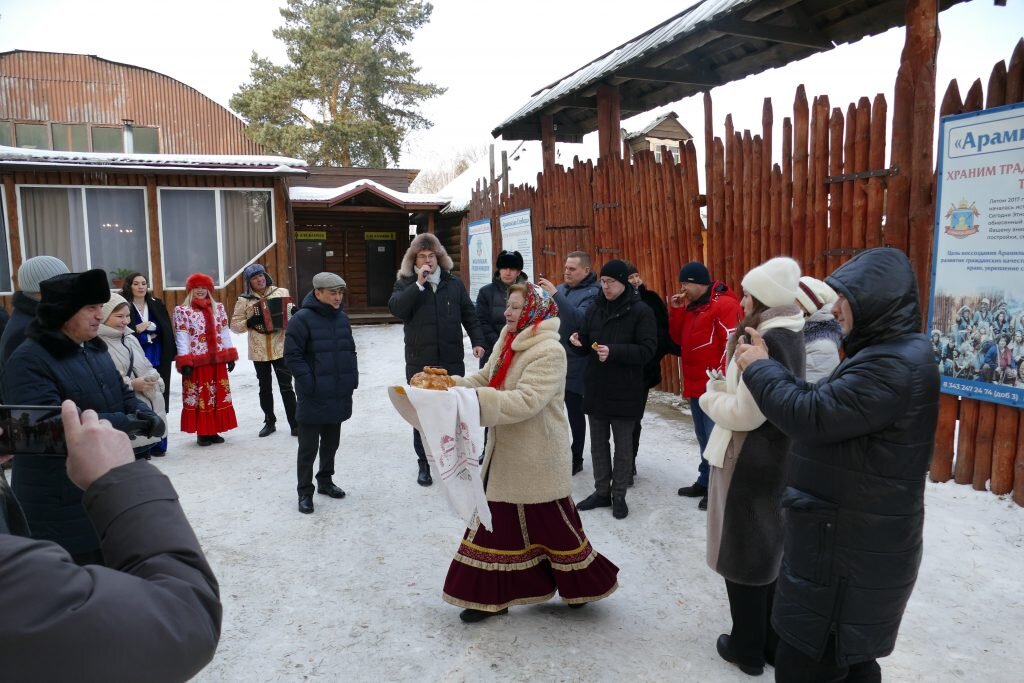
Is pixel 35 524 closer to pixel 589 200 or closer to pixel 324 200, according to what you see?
pixel 589 200

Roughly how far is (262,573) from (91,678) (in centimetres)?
327

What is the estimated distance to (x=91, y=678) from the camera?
2.88 ft

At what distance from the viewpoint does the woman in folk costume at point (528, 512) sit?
3201 millimetres

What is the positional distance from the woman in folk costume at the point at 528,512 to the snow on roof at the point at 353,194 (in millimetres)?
14382

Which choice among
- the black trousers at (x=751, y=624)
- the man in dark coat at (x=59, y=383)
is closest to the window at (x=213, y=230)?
the man in dark coat at (x=59, y=383)

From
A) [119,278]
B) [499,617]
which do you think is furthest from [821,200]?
[119,278]

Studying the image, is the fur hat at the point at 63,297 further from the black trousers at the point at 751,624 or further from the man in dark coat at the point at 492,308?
the man in dark coat at the point at 492,308

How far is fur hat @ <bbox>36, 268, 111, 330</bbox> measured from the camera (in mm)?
2629

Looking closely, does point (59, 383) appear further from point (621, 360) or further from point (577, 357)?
point (577, 357)

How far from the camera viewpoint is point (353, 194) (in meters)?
16.8

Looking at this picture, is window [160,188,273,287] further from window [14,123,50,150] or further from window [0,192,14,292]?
window [14,123,50,150]

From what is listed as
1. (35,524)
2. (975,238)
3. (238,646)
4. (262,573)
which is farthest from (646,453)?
(35,524)

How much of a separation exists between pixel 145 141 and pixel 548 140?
60.1 ft

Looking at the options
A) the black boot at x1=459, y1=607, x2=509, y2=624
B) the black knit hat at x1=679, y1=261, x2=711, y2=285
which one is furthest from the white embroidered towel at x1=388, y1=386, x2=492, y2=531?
the black knit hat at x1=679, y1=261, x2=711, y2=285
